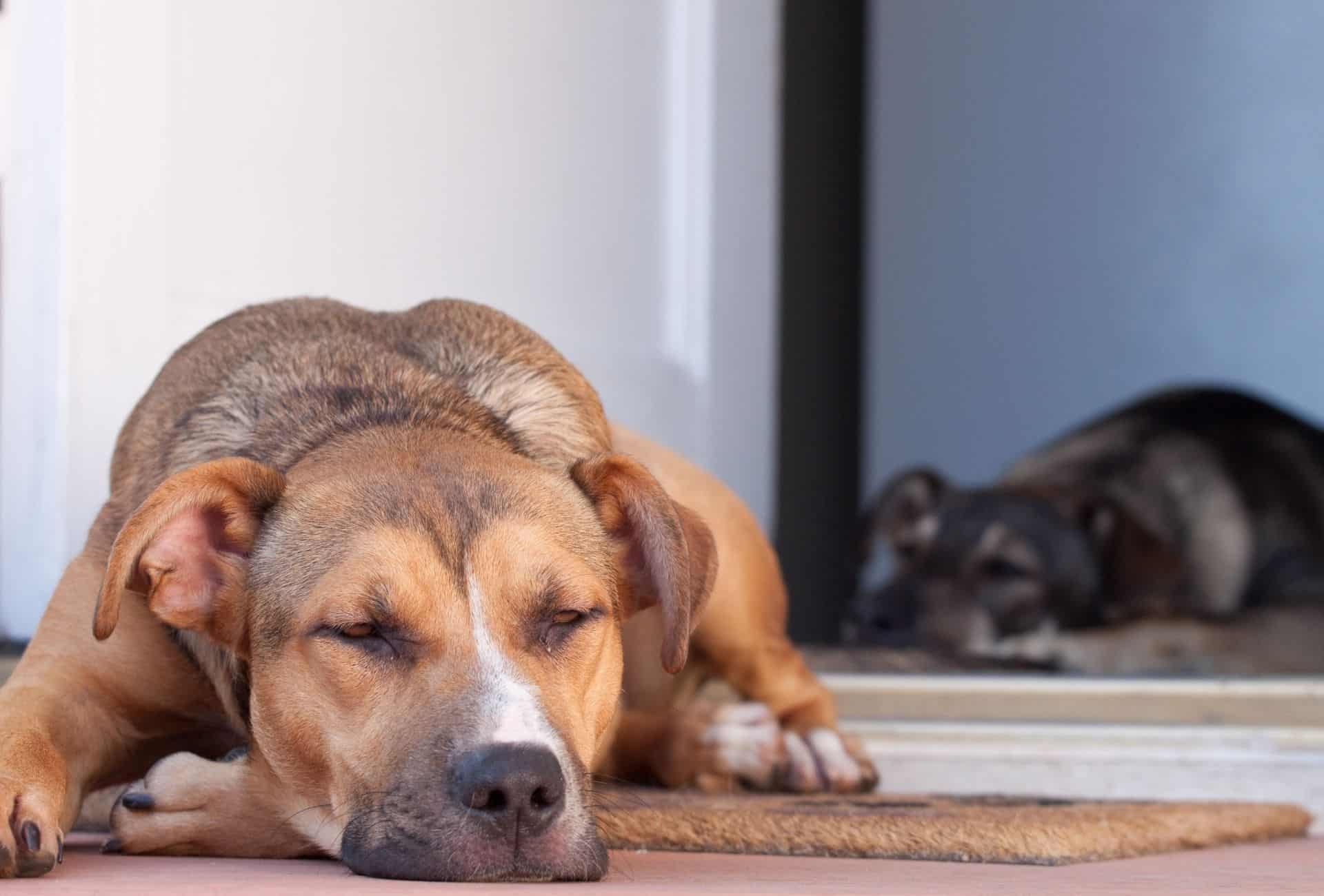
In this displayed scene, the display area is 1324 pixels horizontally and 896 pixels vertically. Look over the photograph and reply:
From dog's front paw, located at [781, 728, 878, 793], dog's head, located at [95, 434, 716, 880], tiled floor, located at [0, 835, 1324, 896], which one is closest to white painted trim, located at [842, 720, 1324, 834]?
dog's front paw, located at [781, 728, 878, 793]

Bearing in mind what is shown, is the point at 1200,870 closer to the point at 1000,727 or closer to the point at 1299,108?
the point at 1000,727

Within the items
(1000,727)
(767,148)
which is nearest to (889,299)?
(767,148)

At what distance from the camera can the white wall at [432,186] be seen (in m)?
2.62

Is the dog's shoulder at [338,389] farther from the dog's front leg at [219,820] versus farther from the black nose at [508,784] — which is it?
the black nose at [508,784]

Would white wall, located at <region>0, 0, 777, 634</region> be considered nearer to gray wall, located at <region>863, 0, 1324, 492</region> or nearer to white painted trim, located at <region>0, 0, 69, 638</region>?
white painted trim, located at <region>0, 0, 69, 638</region>

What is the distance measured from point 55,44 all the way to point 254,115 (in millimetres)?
354

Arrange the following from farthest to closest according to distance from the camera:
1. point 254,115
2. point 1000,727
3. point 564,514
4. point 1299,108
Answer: point 1299,108 < point 1000,727 < point 254,115 < point 564,514

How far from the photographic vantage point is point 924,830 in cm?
195

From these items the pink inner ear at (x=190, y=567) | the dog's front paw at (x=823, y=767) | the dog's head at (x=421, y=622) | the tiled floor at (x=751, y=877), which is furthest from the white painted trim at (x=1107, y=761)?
the pink inner ear at (x=190, y=567)

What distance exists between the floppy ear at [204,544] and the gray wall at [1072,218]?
4417mm

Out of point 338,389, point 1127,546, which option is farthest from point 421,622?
point 1127,546

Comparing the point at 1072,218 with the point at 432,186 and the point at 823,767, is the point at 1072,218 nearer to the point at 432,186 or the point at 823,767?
the point at 432,186

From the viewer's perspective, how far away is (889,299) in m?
6.38

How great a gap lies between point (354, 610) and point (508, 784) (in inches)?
10.7
